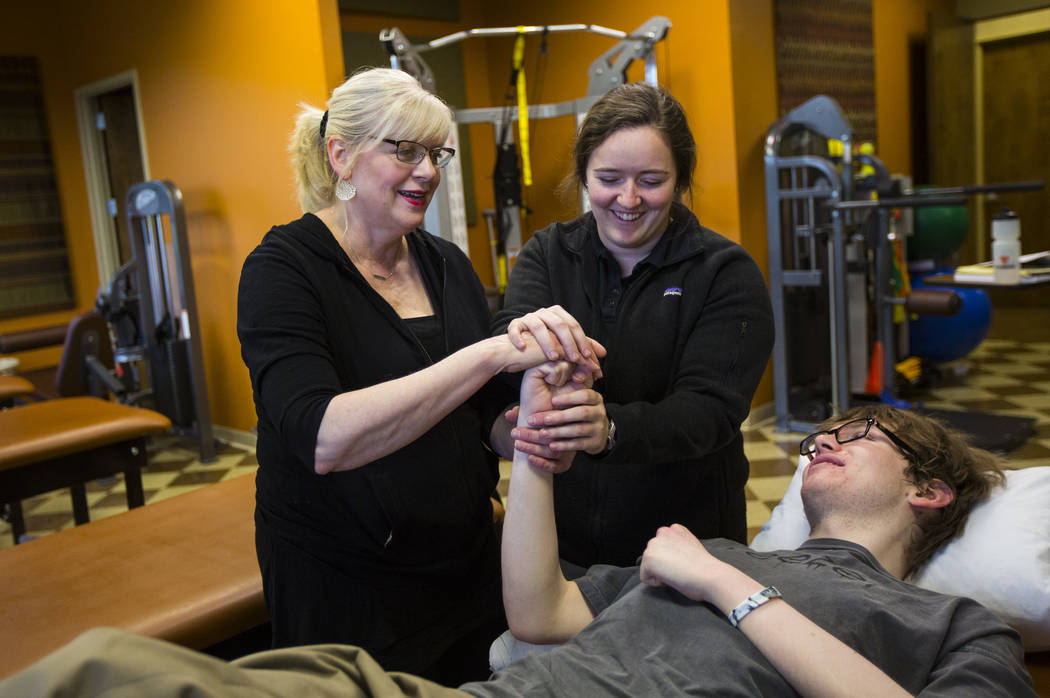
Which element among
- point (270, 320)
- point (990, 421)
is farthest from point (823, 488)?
point (990, 421)

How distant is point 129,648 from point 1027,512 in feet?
4.65

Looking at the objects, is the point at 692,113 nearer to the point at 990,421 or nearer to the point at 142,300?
the point at 990,421

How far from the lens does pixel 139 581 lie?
172 centimetres

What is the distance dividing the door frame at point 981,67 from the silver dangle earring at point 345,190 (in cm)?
700

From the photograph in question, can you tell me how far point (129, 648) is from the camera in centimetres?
82

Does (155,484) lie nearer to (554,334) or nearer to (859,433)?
(554,334)

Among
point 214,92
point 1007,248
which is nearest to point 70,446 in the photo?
point 214,92

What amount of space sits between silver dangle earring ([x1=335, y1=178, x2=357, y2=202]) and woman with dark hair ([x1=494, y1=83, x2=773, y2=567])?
331 mm

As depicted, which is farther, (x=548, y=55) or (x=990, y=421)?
(x=548, y=55)

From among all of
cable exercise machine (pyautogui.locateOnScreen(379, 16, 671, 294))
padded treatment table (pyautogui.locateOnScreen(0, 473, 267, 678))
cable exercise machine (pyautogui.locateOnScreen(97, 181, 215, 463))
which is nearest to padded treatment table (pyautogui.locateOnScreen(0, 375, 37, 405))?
cable exercise machine (pyautogui.locateOnScreen(97, 181, 215, 463))

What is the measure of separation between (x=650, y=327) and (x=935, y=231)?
4447 millimetres

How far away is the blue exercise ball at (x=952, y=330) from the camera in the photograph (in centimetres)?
503

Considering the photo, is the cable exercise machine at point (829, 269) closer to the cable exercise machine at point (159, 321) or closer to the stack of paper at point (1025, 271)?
the stack of paper at point (1025, 271)

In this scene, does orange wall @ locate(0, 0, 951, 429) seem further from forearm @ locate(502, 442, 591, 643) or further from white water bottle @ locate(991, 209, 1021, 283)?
forearm @ locate(502, 442, 591, 643)
